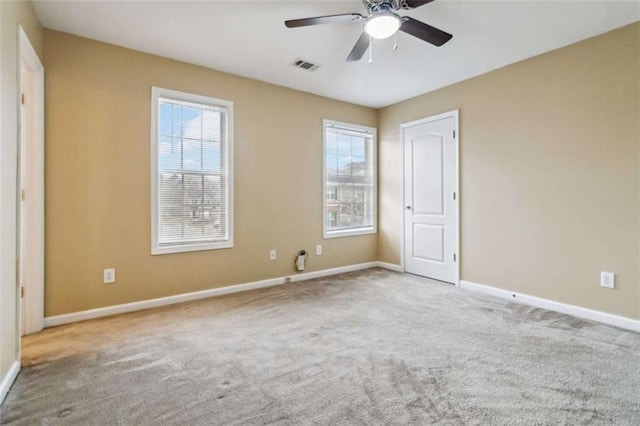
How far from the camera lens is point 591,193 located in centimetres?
291

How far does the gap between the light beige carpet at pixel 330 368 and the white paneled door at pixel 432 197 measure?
107cm

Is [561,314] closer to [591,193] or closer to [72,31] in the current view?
[591,193]

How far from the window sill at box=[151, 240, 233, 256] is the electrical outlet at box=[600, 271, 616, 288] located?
3.62 meters

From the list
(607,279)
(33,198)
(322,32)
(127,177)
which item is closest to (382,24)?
(322,32)

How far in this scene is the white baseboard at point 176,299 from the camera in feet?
9.31

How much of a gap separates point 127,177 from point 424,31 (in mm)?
2854

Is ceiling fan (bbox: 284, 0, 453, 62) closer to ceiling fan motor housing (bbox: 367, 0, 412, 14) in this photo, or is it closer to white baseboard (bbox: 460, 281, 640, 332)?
ceiling fan motor housing (bbox: 367, 0, 412, 14)

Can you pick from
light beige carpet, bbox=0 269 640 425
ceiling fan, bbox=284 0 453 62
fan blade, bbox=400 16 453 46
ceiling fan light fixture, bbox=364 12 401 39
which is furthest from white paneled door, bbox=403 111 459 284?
ceiling fan light fixture, bbox=364 12 401 39

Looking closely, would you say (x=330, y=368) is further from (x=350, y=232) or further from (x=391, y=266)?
(x=391, y=266)

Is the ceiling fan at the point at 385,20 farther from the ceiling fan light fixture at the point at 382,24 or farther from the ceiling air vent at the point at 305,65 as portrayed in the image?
the ceiling air vent at the point at 305,65

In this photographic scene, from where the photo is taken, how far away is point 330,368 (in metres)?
2.08

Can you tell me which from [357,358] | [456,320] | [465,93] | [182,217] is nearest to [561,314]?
[456,320]

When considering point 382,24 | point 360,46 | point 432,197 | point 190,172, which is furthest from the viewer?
point 432,197

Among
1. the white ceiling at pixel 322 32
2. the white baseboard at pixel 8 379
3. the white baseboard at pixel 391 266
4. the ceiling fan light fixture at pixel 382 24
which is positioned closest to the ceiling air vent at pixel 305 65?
the white ceiling at pixel 322 32
